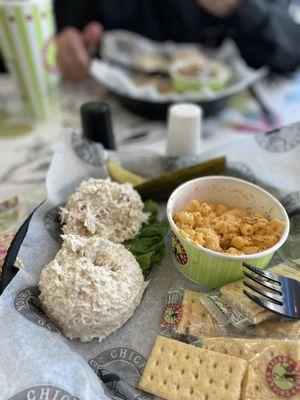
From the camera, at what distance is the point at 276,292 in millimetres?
691

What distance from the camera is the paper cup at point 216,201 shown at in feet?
2.41

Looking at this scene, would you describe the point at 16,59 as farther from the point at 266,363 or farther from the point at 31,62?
the point at 266,363

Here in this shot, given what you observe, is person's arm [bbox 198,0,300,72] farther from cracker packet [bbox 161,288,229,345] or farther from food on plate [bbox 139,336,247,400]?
food on plate [bbox 139,336,247,400]

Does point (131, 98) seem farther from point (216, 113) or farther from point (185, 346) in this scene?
point (185, 346)

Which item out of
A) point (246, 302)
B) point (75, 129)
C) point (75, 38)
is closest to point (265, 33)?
point (75, 38)

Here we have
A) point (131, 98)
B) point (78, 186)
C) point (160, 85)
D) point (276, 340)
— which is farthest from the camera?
point (160, 85)

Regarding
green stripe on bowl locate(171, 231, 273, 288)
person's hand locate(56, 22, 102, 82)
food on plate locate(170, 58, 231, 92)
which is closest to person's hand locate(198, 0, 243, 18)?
food on plate locate(170, 58, 231, 92)

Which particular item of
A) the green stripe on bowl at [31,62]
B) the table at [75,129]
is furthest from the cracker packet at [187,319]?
the green stripe on bowl at [31,62]

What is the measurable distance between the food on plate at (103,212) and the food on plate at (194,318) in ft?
0.70

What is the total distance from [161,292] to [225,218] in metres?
0.22

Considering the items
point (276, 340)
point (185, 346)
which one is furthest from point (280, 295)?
point (185, 346)

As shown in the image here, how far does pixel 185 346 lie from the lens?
2.13 feet

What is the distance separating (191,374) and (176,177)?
482mm

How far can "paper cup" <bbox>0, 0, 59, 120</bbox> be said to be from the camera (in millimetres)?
1096
